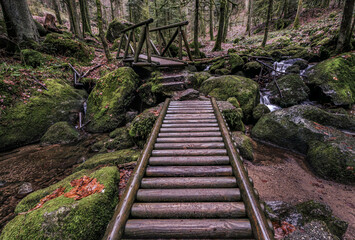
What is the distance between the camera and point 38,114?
640 centimetres

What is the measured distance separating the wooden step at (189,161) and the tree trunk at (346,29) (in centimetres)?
1174

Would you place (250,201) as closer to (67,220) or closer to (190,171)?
(190,171)

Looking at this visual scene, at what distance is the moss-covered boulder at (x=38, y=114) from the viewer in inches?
224

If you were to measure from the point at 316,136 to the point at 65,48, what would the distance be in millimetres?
14880

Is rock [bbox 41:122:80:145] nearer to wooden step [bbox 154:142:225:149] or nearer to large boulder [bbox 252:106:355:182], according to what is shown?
wooden step [bbox 154:142:225:149]

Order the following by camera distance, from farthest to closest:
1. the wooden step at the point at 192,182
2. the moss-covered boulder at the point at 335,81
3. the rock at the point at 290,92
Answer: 1. the rock at the point at 290,92
2. the moss-covered boulder at the point at 335,81
3. the wooden step at the point at 192,182

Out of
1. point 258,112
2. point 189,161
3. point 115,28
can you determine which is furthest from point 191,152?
point 115,28

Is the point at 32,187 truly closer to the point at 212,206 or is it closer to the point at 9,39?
the point at 212,206

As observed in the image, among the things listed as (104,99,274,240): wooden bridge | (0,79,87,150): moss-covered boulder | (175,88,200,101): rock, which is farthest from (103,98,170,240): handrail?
(0,79,87,150): moss-covered boulder

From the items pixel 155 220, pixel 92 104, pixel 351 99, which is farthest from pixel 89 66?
pixel 351 99

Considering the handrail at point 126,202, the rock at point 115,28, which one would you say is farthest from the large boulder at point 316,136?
the rock at point 115,28

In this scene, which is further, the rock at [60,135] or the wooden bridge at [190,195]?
the rock at [60,135]

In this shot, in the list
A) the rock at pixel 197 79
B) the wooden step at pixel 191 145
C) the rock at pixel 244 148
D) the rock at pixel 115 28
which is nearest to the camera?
the wooden step at pixel 191 145

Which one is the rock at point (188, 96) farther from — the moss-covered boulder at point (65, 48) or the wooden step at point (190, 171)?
the moss-covered boulder at point (65, 48)
